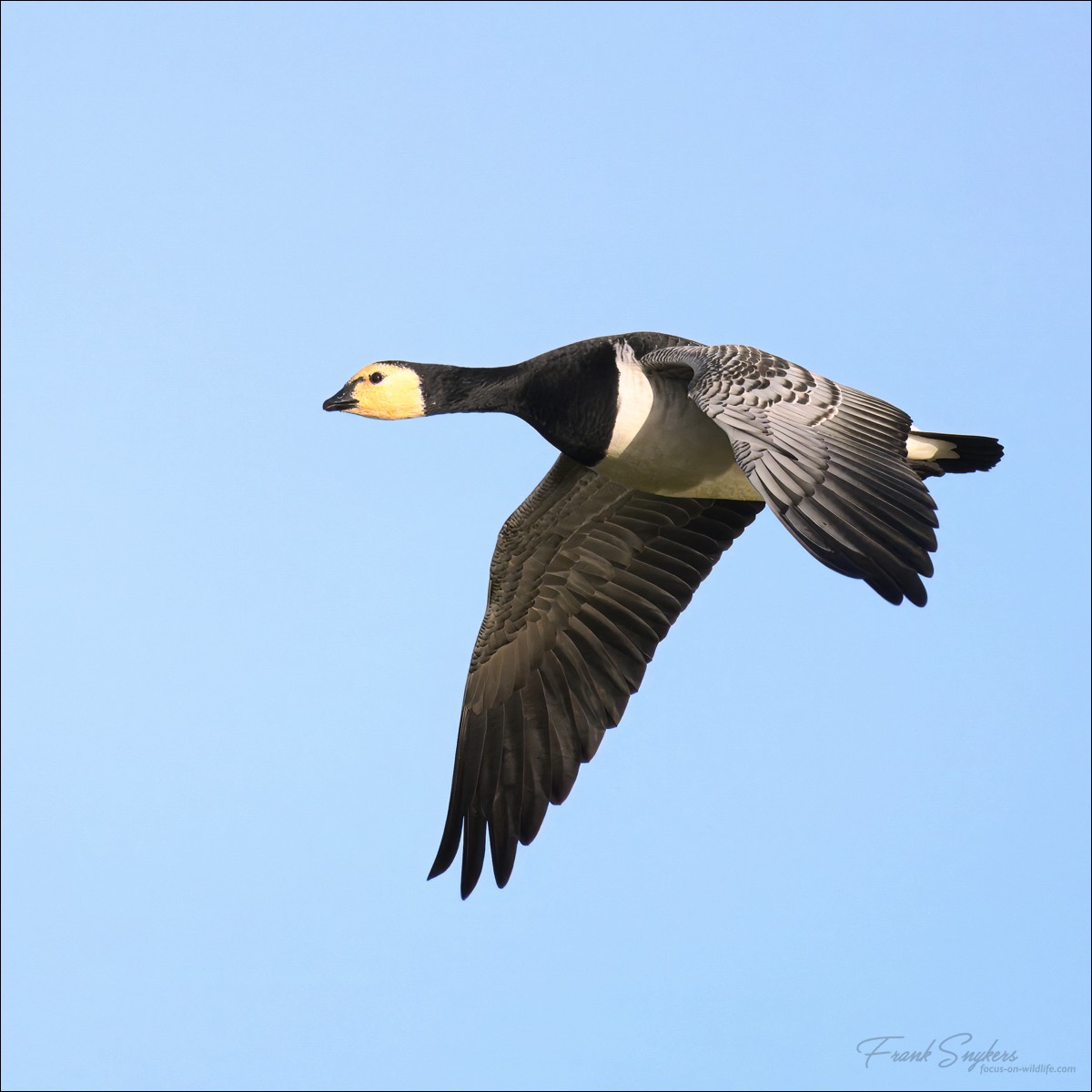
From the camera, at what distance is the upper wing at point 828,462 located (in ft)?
23.2

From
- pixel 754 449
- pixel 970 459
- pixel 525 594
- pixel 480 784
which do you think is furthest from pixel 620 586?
pixel 754 449

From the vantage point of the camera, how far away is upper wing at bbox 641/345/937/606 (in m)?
7.06

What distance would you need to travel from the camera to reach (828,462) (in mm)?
7547

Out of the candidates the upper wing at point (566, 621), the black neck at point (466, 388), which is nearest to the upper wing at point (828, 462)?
the black neck at point (466, 388)

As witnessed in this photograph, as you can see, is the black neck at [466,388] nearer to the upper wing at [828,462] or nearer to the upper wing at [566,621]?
the upper wing at [566,621]

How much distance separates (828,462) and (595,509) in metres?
3.59

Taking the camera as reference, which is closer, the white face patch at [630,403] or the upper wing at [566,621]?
the white face patch at [630,403]

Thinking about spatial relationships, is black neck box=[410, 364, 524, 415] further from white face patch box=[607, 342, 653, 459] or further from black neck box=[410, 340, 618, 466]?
white face patch box=[607, 342, 653, 459]

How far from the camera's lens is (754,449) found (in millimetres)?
7547

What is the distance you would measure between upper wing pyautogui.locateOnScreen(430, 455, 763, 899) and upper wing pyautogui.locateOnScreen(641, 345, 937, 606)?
2354 mm

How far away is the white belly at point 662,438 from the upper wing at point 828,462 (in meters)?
0.86

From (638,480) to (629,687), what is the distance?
5.34ft

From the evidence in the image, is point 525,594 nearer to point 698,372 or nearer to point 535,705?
point 535,705

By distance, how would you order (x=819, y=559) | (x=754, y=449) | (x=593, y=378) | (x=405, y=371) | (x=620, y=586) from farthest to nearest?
(x=620, y=586)
(x=405, y=371)
(x=593, y=378)
(x=754, y=449)
(x=819, y=559)
